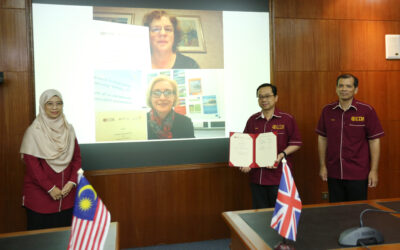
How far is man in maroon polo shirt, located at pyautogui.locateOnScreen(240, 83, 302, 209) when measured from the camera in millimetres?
2684

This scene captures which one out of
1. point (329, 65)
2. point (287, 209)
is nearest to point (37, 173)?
point (287, 209)

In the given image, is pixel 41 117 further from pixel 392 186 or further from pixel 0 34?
pixel 392 186

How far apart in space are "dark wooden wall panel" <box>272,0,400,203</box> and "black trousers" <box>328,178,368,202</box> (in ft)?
2.77

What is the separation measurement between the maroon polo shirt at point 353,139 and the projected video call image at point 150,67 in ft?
3.55

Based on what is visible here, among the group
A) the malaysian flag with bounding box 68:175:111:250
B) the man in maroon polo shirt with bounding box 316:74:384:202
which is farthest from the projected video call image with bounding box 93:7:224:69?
the malaysian flag with bounding box 68:175:111:250

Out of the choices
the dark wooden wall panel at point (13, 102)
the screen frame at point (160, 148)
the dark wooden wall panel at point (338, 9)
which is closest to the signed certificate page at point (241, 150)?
the screen frame at point (160, 148)

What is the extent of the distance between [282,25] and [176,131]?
1.74m

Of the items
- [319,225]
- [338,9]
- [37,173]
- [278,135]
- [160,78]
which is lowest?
[319,225]

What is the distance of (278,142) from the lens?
274 cm

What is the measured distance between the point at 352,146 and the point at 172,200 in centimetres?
188

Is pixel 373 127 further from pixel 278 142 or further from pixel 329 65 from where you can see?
pixel 329 65

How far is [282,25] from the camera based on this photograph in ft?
11.5

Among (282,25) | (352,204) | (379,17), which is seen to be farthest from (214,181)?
(379,17)

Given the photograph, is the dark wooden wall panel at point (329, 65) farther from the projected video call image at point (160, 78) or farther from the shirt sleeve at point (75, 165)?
the shirt sleeve at point (75, 165)
